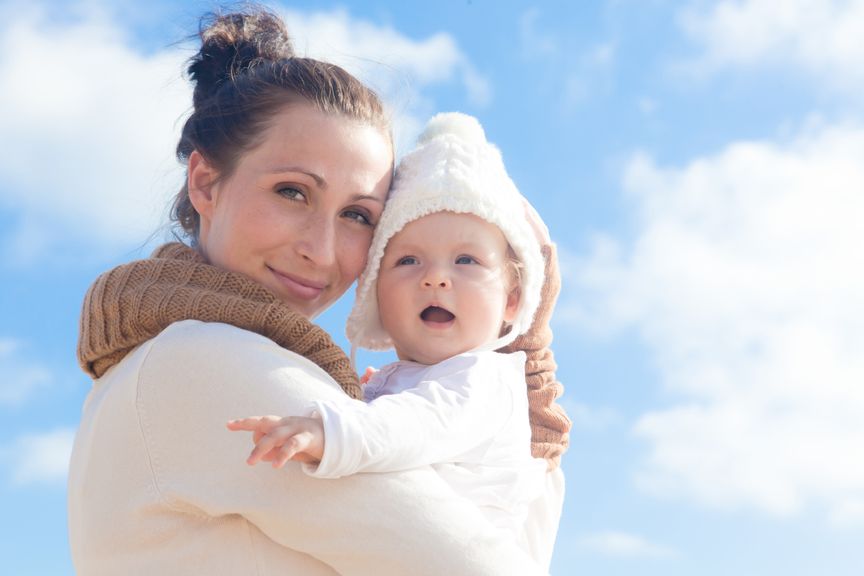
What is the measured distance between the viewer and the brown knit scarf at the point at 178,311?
2648mm

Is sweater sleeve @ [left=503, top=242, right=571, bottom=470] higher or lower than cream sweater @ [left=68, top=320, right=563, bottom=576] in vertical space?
higher

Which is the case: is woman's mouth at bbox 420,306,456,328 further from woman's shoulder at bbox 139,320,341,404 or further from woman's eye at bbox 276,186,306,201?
woman's shoulder at bbox 139,320,341,404

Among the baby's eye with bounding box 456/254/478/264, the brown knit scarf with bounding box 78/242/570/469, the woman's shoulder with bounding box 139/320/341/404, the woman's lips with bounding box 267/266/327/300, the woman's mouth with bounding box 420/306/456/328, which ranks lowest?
the woman's shoulder with bounding box 139/320/341/404

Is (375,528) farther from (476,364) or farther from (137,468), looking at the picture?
(476,364)

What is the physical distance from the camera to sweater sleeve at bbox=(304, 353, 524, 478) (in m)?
2.21

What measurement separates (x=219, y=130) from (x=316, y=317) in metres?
Result: 0.72

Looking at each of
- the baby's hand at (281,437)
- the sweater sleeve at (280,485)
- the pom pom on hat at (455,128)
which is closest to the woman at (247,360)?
the sweater sleeve at (280,485)

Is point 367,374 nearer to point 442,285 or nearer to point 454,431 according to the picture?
point 442,285

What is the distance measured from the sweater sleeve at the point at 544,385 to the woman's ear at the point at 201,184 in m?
1.23

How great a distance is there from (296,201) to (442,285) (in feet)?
1.88

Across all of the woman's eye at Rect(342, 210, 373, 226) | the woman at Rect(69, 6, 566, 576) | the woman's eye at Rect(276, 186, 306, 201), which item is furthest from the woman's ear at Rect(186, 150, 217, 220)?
the woman's eye at Rect(342, 210, 373, 226)

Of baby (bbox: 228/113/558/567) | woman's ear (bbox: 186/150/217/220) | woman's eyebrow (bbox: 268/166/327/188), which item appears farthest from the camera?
woman's ear (bbox: 186/150/217/220)

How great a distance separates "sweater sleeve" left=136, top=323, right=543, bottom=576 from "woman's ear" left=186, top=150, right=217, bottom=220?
0.89m

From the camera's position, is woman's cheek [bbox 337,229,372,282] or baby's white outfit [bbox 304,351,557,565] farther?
woman's cheek [bbox 337,229,372,282]
